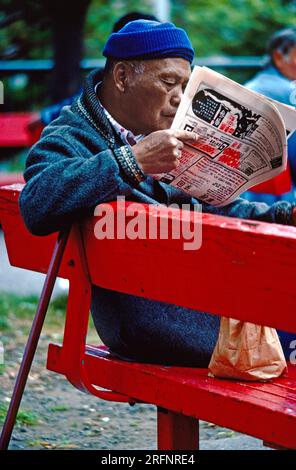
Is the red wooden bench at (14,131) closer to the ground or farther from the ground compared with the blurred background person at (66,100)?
farther from the ground

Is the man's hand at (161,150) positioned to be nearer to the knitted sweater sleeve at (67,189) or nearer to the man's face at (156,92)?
the knitted sweater sleeve at (67,189)

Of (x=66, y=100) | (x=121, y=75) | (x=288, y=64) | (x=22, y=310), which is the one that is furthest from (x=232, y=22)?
(x=121, y=75)

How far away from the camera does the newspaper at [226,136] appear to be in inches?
116

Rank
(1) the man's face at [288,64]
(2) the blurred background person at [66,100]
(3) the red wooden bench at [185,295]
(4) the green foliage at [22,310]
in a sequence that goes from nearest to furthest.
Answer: (3) the red wooden bench at [185,295] → (2) the blurred background person at [66,100] → (4) the green foliage at [22,310] → (1) the man's face at [288,64]

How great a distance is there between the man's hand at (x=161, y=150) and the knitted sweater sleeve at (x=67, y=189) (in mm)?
82

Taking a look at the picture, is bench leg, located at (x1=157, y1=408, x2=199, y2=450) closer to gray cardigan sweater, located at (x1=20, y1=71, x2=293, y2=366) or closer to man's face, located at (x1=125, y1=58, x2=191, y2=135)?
gray cardigan sweater, located at (x1=20, y1=71, x2=293, y2=366)

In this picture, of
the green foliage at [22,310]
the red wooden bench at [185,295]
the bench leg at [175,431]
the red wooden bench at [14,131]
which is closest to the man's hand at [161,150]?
the red wooden bench at [185,295]

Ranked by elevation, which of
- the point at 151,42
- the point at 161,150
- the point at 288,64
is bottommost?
the point at 161,150

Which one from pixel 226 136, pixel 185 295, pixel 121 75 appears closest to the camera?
pixel 185 295

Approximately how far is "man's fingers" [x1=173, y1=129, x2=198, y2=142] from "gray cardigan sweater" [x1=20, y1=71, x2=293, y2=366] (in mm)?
173

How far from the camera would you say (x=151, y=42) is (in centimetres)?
321

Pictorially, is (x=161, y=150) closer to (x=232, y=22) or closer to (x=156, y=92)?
(x=156, y=92)

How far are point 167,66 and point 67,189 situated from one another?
58 centimetres

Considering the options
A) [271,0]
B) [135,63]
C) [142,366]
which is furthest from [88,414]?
[271,0]
